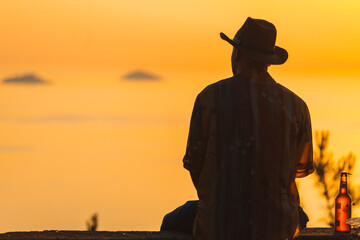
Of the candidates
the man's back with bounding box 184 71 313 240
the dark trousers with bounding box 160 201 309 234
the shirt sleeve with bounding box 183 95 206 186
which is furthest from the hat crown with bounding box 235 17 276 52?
the dark trousers with bounding box 160 201 309 234

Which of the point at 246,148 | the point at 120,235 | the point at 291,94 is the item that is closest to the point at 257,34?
the point at 291,94

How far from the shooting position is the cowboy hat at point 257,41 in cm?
637

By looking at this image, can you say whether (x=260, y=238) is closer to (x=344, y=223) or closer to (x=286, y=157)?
(x=286, y=157)

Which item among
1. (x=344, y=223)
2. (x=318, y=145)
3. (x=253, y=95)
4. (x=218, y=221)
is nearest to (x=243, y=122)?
(x=253, y=95)

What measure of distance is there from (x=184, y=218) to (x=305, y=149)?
97 cm

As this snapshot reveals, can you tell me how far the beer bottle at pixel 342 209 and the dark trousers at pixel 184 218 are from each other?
1.92 ft

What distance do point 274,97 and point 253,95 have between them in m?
0.15

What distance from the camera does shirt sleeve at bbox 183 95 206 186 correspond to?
6.30 meters

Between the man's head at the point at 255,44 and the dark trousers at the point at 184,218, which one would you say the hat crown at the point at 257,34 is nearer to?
the man's head at the point at 255,44

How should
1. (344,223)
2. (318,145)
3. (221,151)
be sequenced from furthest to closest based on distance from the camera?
(318,145) → (344,223) → (221,151)

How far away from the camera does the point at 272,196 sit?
6.38m

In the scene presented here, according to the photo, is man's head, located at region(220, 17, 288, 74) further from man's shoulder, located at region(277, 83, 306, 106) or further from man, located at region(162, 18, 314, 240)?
man's shoulder, located at region(277, 83, 306, 106)

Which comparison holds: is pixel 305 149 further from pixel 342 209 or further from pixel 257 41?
pixel 342 209

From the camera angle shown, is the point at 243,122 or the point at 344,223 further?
the point at 344,223
